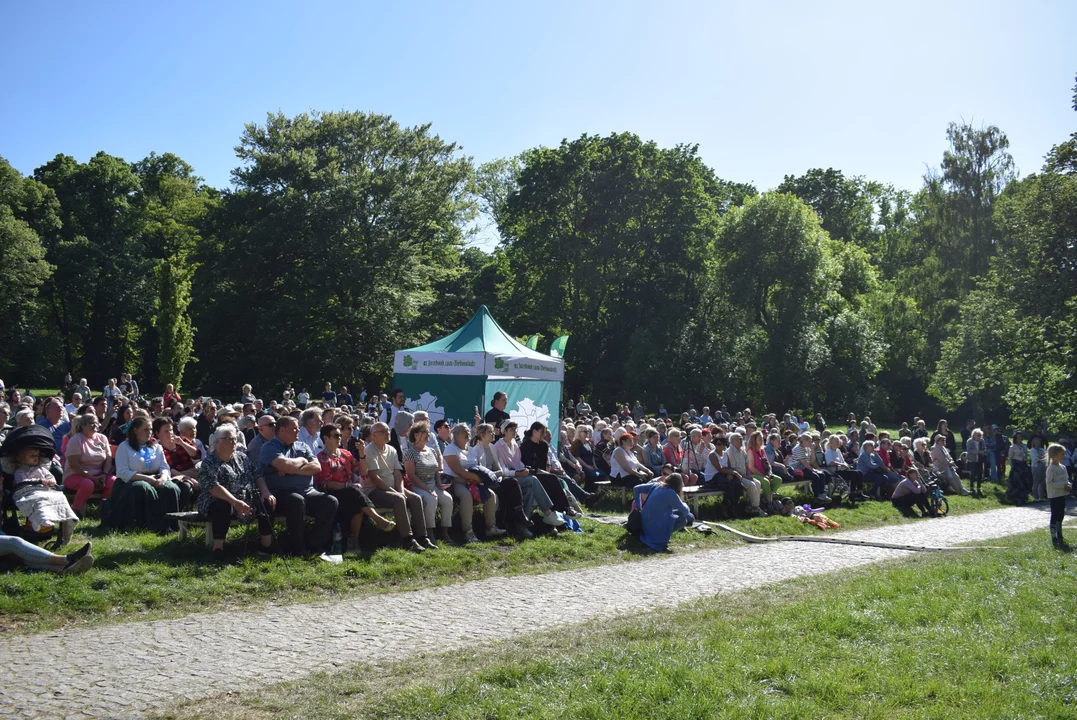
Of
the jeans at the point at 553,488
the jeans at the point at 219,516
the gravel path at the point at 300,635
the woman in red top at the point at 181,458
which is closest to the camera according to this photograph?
the gravel path at the point at 300,635

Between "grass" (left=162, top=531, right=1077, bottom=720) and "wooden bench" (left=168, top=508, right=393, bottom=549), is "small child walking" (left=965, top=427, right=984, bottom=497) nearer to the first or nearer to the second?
"grass" (left=162, top=531, right=1077, bottom=720)

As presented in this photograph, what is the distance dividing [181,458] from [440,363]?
7194 mm

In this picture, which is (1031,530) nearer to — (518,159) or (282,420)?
(282,420)

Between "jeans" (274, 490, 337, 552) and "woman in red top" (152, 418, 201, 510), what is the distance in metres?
1.59

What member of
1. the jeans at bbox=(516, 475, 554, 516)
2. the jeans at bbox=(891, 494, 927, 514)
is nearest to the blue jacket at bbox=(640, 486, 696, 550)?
the jeans at bbox=(516, 475, 554, 516)

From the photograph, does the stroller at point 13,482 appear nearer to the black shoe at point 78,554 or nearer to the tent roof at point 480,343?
the black shoe at point 78,554

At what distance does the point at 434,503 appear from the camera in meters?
10.4

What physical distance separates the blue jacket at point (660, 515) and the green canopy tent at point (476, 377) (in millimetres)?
5805

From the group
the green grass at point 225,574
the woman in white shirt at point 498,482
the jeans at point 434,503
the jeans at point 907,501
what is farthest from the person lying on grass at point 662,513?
the jeans at point 907,501

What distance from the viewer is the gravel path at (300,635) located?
206 inches

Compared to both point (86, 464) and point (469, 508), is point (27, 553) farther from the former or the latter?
point (469, 508)

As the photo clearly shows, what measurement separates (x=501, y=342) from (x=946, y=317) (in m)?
36.1

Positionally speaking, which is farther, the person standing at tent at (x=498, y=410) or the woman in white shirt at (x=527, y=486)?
the person standing at tent at (x=498, y=410)

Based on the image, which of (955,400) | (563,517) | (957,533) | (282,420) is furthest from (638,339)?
(282,420)
